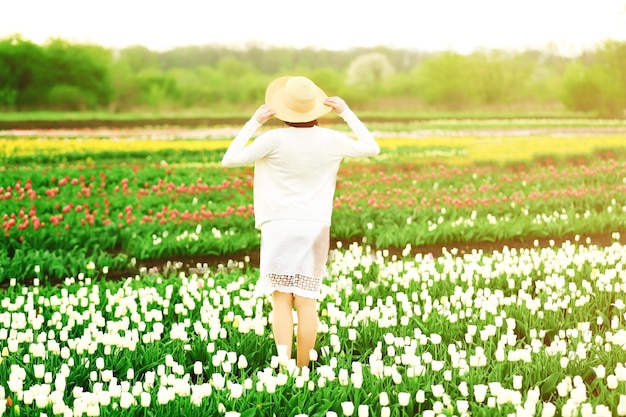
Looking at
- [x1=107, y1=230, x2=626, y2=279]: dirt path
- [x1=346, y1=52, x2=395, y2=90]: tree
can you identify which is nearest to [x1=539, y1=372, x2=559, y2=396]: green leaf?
[x1=107, y1=230, x2=626, y2=279]: dirt path

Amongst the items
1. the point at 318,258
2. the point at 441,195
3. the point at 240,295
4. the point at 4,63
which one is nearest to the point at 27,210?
the point at 240,295

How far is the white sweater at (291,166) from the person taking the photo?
4.41 meters

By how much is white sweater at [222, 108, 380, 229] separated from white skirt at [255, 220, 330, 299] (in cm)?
6

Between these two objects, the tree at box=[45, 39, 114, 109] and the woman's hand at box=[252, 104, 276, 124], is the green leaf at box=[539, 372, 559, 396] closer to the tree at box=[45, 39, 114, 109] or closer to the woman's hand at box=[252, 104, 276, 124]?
the woman's hand at box=[252, 104, 276, 124]

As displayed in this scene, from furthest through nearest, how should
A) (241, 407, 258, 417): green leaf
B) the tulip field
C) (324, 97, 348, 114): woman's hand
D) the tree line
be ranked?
the tree line
(324, 97, 348, 114): woman's hand
the tulip field
(241, 407, 258, 417): green leaf

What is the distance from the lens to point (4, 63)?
77.5 ft

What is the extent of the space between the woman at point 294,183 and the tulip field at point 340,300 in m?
0.46

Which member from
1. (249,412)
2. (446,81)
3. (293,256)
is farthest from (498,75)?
(249,412)

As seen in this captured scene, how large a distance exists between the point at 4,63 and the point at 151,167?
12.0 metres

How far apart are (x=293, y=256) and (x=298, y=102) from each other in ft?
2.76

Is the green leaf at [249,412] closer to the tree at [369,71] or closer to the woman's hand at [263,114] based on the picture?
the woman's hand at [263,114]

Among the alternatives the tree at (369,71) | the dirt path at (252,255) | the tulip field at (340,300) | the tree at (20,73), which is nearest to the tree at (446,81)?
the tree at (369,71)

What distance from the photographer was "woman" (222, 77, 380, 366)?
14.5 ft

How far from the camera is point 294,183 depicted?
445 centimetres
